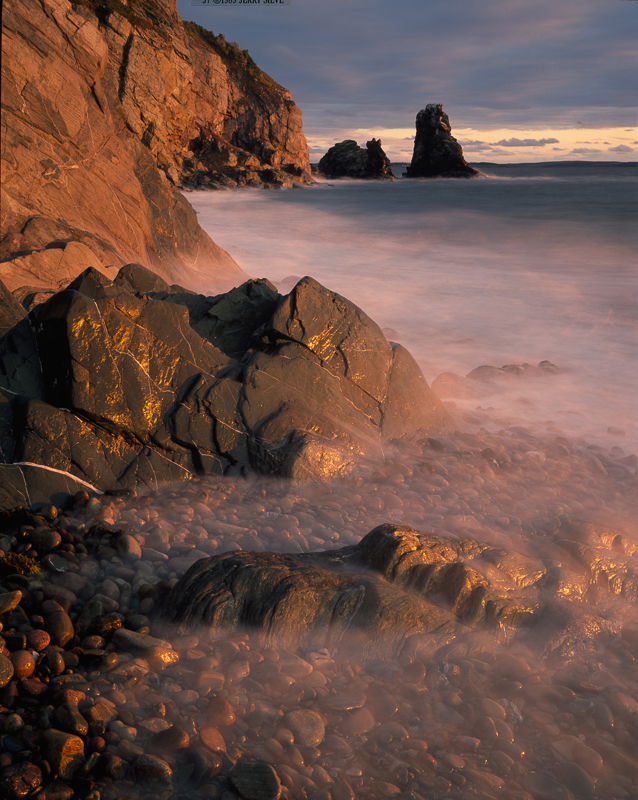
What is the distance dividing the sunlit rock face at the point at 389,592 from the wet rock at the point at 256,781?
86 cm

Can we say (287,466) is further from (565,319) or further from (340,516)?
(565,319)

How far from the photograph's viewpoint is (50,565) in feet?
14.7

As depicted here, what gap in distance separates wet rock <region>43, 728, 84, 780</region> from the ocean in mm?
6906

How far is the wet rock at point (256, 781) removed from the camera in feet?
9.48

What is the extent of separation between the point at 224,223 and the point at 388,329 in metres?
18.0

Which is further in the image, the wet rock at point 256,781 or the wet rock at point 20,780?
the wet rock at point 256,781

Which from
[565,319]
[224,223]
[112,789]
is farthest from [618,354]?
[224,223]

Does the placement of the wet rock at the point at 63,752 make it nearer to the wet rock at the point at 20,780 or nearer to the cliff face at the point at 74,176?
the wet rock at the point at 20,780

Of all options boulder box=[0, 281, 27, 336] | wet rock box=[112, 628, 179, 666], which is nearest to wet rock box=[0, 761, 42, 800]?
wet rock box=[112, 628, 179, 666]

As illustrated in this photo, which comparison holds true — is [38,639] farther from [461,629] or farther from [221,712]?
[461,629]

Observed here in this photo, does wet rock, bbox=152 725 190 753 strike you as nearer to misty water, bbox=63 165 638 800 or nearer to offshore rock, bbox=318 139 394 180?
misty water, bbox=63 165 638 800

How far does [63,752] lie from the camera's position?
2877 mm

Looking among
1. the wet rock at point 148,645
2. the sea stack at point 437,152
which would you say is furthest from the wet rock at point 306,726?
the sea stack at point 437,152

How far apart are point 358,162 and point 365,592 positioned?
3420 inches
